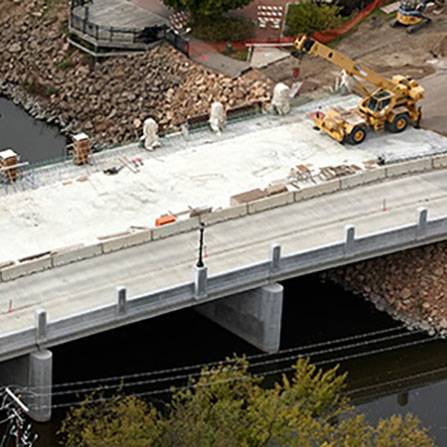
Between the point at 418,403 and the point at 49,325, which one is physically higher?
the point at 49,325

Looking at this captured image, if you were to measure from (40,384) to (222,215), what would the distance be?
13.9 metres

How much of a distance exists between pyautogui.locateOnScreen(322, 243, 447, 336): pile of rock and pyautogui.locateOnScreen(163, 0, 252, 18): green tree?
73.0 feet

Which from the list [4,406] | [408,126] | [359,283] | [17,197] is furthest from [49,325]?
[408,126]

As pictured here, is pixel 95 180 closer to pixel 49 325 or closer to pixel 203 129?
pixel 203 129

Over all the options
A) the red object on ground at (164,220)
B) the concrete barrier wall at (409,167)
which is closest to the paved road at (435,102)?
the concrete barrier wall at (409,167)

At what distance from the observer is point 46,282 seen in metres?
79.2

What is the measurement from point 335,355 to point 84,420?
1675 centimetres

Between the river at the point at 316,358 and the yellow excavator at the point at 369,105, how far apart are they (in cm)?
927

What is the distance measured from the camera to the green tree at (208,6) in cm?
10369

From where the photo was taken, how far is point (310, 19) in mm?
104500

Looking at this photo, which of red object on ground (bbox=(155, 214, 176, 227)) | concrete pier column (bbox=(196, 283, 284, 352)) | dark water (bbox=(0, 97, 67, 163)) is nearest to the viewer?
concrete pier column (bbox=(196, 283, 284, 352))

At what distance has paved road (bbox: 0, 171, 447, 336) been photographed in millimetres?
78062

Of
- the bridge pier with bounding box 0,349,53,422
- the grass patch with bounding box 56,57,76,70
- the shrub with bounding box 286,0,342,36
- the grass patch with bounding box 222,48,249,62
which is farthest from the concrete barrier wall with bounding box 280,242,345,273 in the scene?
the grass patch with bounding box 56,57,76,70

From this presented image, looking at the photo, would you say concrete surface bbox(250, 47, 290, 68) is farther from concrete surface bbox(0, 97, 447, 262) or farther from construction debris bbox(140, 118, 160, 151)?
construction debris bbox(140, 118, 160, 151)
